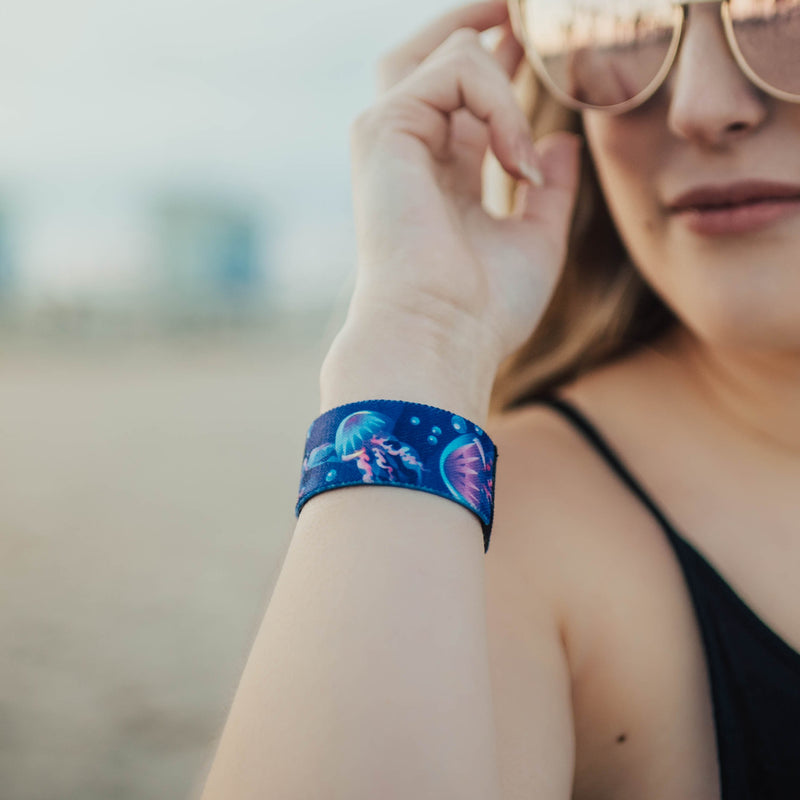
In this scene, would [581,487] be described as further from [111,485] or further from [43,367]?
[43,367]

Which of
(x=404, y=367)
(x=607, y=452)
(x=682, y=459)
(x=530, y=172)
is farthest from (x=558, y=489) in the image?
(x=530, y=172)

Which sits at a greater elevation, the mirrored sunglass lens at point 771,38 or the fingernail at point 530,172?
the mirrored sunglass lens at point 771,38

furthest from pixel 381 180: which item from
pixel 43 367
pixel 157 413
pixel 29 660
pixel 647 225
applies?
pixel 43 367

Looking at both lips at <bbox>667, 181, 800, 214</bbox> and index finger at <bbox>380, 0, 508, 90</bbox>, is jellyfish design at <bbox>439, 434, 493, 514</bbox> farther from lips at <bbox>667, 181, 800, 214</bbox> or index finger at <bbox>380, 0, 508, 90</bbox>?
index finger at <bbox>380, 0, 508, 90</bbox>

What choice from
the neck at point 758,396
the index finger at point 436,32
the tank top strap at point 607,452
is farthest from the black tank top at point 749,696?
the index finger at point 436,32

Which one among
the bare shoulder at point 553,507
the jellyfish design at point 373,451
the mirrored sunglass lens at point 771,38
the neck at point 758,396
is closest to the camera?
the jellyfish design at point 373,451

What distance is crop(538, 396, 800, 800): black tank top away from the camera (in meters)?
1.38

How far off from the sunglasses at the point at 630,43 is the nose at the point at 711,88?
0.02 m

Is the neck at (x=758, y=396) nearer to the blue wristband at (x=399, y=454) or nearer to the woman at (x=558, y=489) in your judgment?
the woman at (x=558, y=489)

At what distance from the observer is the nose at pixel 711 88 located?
145 cm

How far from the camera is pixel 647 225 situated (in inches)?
67.3

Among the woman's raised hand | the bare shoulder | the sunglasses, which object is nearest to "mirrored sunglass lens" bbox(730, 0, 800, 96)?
the sunglasses

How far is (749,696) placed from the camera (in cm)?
141

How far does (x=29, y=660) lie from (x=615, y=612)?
385 cm
